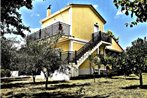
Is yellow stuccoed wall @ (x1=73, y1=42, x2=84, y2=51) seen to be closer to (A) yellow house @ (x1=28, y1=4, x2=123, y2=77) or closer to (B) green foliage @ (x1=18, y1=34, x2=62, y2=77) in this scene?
(A) yellow house @ (x1=28, y1=4, x2=123, y2=77)

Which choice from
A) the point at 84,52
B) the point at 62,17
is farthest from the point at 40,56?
the point at 62,17

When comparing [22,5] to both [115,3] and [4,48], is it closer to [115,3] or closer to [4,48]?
[115,3]

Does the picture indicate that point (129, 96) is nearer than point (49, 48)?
Yes

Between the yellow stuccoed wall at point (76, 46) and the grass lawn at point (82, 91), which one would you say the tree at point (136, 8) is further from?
the yellow stuccoed wall at point (76, 46)

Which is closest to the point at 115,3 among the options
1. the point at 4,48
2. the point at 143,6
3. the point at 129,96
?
the point at 143,6

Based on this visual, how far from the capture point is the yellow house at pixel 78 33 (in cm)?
3166

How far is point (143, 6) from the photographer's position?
488 cm

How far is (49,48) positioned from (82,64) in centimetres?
1338

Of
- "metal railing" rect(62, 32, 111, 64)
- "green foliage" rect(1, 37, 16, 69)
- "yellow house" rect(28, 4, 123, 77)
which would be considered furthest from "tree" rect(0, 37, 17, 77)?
"yellow house" rect(28, 4, 123, 77)

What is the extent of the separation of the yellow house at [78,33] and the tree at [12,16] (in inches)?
779

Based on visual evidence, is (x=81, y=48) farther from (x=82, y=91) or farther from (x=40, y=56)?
(x=82, y=91)

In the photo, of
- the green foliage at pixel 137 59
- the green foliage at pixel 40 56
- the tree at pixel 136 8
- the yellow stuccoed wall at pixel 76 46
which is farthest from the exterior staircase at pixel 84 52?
the tree at pixel 136 8

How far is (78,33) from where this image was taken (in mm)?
34094

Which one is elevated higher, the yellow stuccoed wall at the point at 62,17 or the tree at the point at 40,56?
the yellow stuccoed wall at the point at 62,17
